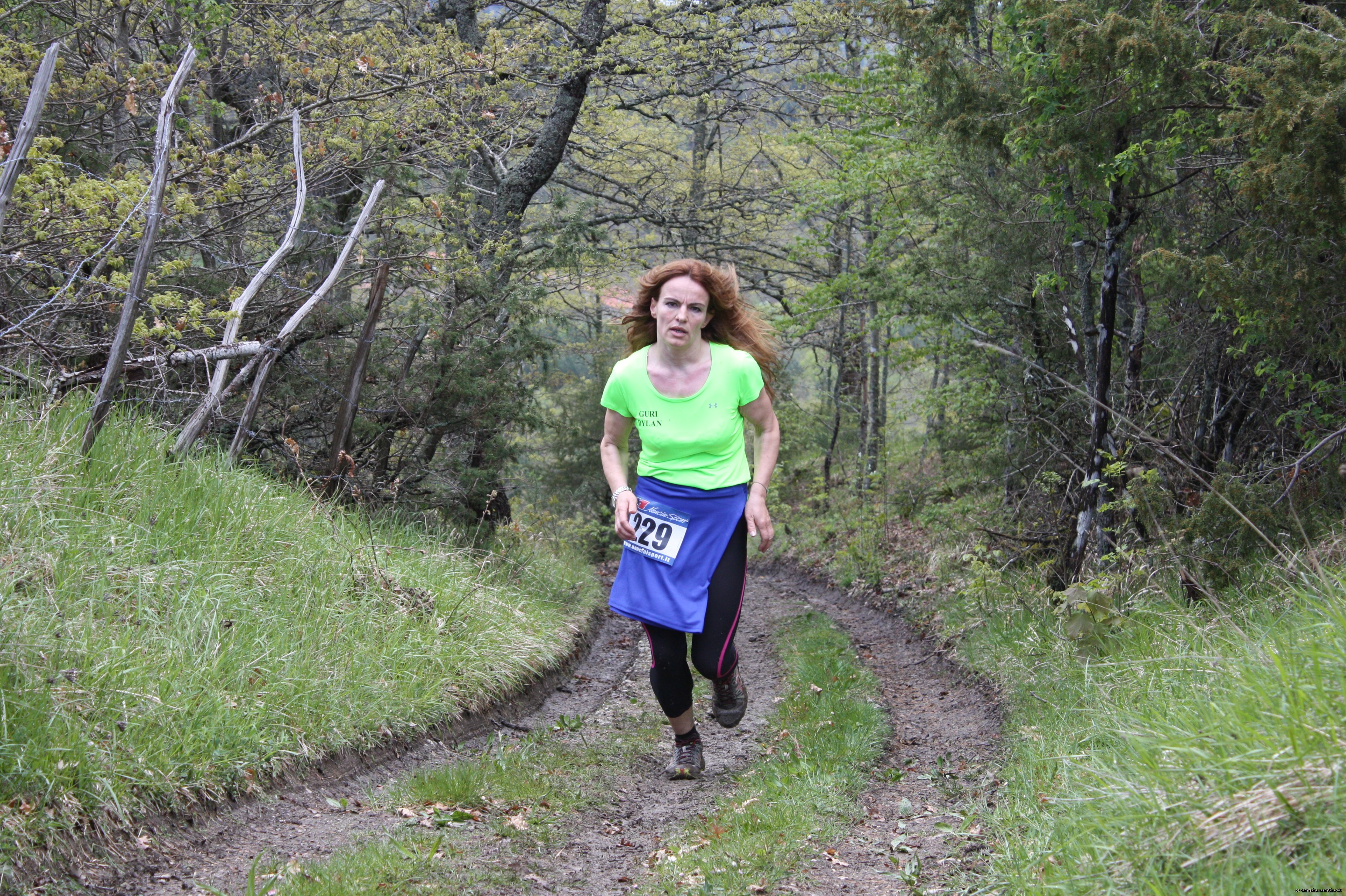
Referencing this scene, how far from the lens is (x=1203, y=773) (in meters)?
2.48

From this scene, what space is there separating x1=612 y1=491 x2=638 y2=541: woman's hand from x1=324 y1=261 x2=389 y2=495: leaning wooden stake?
143 inches

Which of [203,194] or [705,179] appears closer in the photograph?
[203,194]

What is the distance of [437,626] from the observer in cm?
604

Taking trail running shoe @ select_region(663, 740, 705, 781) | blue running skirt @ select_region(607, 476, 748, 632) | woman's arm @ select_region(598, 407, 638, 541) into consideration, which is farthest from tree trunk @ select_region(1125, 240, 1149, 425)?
trail running shoe @ select_region(663, 740, 705, 781)

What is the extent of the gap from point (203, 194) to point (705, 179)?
15850 mm

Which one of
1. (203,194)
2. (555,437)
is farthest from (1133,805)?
(555,437)

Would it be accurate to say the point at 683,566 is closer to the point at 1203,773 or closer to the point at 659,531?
the point at 659,531

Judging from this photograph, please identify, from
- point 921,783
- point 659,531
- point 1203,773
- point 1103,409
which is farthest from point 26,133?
point 1103,409

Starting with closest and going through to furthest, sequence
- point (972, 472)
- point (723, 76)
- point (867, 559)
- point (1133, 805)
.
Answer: point (1133, 805)
point (972, 472)
point (867, 559)
point (723, 76)

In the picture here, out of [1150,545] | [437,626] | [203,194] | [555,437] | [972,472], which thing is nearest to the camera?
[1150,545]

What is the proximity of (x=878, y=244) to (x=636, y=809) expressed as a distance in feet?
30.1

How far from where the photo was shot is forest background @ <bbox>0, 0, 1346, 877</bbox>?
5008mm

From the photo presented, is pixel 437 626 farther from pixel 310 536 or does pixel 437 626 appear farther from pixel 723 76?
pixel 723 76

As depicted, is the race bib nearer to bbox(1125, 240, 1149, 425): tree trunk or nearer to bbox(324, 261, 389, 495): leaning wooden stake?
bbox(1125, 240, 1149, 425): tree trunk
